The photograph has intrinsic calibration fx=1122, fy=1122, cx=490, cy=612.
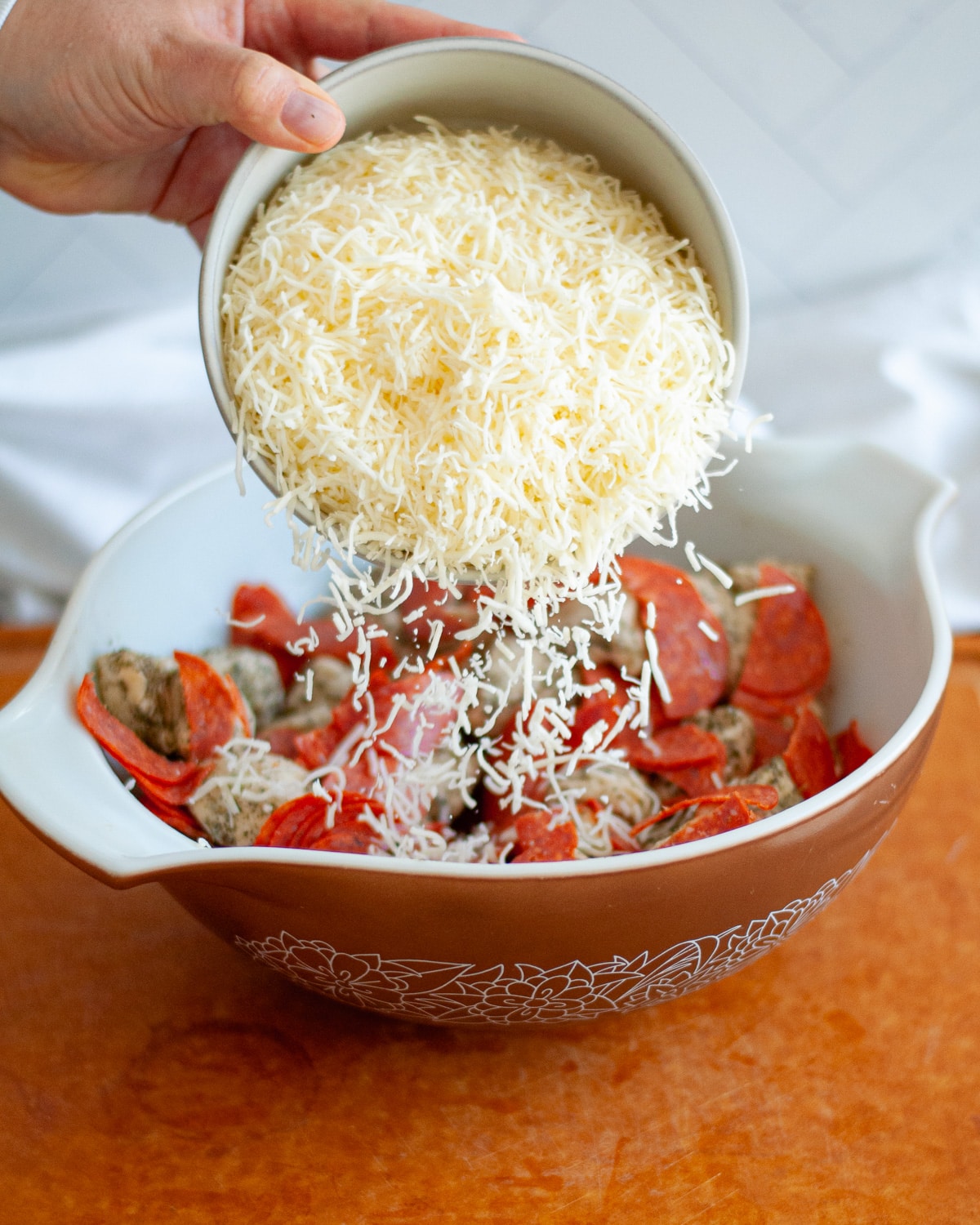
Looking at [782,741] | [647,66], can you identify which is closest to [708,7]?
[647,66]

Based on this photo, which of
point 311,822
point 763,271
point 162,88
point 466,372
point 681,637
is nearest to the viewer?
point 466,372

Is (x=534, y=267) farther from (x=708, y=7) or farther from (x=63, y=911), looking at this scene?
(x=708, y=7)

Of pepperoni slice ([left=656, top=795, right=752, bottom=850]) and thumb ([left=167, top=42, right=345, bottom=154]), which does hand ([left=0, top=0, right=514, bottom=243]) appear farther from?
pepperoni slice ([left=656, top=795, right=752, bottom=850])

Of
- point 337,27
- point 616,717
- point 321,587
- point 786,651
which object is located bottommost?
point 321,587

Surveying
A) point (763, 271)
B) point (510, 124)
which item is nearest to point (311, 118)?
point (510, 124)

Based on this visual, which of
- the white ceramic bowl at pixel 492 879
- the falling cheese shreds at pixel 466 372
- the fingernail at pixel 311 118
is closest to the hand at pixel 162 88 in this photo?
the fingernail at pixel 311 118

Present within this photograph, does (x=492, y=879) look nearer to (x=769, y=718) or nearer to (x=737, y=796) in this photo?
(x=737, y=796)
